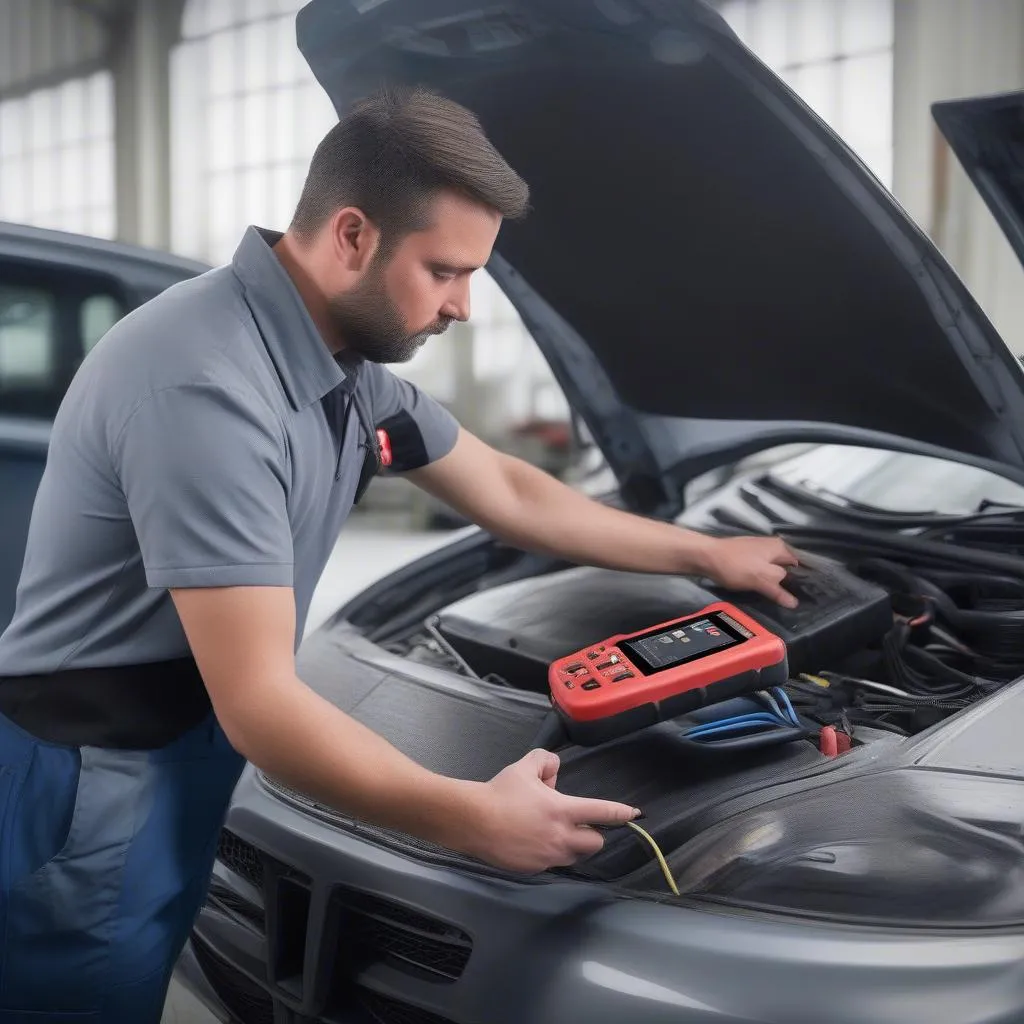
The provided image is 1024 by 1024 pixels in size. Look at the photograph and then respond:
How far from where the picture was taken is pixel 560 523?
1575 mm

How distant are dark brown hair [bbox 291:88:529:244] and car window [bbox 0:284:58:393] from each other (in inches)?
30.0

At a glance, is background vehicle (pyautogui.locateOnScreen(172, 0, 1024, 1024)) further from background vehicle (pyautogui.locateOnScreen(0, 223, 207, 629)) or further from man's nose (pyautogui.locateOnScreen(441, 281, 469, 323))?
background vehicle (pyautogui.locateOnScreen(0, 223, 207, 629))

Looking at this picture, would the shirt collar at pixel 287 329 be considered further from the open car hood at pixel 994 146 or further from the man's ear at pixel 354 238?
the open car hood at pixel 994 146

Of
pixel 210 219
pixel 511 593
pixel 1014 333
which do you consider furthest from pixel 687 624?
pixel 210 219

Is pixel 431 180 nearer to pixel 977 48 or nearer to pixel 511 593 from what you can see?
pixel 511 593

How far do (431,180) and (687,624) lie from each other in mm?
555

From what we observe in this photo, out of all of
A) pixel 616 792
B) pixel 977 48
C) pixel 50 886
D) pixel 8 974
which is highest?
pixel 977 48

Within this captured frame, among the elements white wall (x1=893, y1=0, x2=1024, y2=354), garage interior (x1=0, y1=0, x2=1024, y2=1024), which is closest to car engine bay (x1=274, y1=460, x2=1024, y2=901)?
garage interior (x1=0, y1=0, x2=1024, y2=1024)

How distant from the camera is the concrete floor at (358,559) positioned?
5.17m

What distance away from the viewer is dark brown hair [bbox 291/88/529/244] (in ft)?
3.61

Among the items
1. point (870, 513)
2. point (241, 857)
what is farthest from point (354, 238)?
point (870, 513)

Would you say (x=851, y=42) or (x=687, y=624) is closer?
(x=687, y=624)

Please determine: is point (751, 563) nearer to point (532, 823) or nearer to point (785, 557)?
point (785, 557)

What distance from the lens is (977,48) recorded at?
6973 mm
